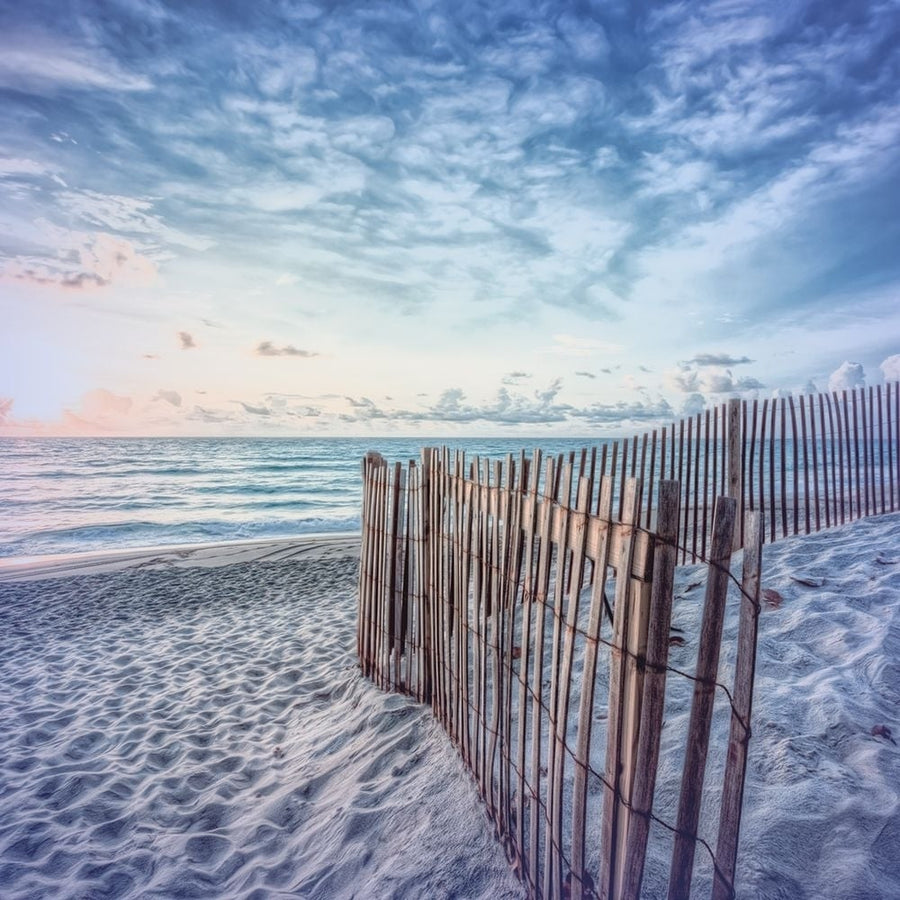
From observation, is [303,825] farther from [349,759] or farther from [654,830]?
[654,830]

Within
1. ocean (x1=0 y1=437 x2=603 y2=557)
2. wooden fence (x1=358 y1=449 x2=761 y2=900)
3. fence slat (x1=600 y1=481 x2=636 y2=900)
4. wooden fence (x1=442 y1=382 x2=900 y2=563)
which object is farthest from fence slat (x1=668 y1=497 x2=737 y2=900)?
ocean (x1=0 y1=437 x2=603 y2=557)

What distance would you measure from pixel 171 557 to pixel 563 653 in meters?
→ 11.4

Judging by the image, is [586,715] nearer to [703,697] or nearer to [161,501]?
[703,697]

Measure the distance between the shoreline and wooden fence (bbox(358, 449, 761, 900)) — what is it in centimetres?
793

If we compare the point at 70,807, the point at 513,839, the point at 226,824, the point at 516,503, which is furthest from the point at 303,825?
the point at 516,503

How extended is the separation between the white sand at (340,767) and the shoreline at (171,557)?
468 cm

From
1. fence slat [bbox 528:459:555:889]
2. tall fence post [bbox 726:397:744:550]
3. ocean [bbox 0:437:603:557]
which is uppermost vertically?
tall fence post [bbox 726:397:744:550]

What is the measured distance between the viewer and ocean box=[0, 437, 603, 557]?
15945 mm

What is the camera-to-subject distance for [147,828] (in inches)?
131

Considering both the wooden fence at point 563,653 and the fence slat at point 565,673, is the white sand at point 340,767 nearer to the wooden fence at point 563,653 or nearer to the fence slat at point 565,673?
the wooden fence at point 563,653

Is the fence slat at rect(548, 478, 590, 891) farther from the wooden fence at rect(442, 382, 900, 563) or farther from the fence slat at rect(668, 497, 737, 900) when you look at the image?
the wooden fence at rect(442, 382, 900, 563)

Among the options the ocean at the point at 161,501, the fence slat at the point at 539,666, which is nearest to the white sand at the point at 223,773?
the fence slat at the point at 539,666

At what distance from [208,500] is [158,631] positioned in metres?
17.3

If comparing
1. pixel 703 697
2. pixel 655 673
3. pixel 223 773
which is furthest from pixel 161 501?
pixel 703 697
